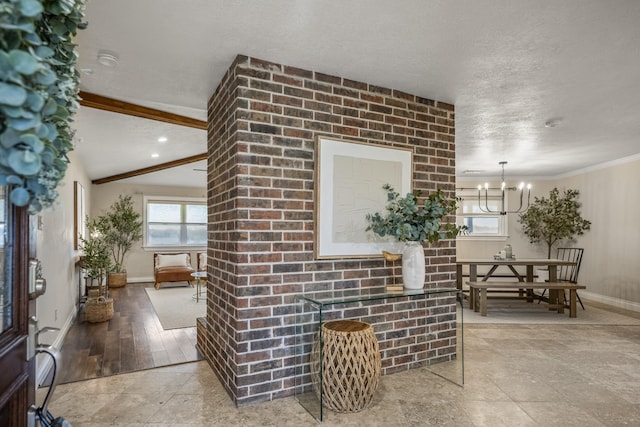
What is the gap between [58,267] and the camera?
401cm

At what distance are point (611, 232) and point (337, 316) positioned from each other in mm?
5400

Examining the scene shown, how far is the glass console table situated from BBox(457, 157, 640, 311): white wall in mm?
4192

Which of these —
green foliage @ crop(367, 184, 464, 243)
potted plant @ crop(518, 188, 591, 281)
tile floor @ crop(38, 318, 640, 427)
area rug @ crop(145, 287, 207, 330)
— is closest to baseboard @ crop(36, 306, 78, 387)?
tile floor @ crop(38, 318, 640, 427)

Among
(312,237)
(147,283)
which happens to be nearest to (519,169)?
(312,237)

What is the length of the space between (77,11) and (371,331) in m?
2.16

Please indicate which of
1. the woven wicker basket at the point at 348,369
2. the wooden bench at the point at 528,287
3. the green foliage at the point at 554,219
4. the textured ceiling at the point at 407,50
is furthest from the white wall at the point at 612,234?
the woven wicker basket at the point at 348,369

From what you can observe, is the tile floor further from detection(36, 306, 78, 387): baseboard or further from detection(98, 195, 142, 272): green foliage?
detection(98, 195, 142, 272): green foliage

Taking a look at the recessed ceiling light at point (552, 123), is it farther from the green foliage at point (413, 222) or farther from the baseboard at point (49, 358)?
the baseboard at point (49, 358)

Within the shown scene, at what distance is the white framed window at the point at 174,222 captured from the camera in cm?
856

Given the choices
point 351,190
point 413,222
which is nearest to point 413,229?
point 413,222

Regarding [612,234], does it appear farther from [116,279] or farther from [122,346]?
[116,279]

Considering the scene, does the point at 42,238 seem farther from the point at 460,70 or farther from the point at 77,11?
the point at 460,70

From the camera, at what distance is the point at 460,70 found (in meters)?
2.68

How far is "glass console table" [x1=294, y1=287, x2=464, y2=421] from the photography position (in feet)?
7.63
